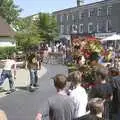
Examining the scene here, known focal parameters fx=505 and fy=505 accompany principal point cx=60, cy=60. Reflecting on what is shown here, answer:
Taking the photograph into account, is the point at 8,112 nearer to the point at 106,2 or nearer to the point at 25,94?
the point at 25,94

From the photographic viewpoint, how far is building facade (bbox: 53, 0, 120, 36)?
8081 cm

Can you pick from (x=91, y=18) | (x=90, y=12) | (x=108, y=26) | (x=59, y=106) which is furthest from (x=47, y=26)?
(x=59, y=106)

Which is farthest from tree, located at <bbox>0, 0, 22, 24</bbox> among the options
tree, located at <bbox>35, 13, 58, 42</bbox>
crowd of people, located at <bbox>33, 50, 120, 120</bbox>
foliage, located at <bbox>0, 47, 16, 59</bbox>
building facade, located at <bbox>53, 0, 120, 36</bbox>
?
crowd of people, located at <bbox>33, 50, 120, 120</bbox>

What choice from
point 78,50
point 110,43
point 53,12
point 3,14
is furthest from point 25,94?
point 53,12

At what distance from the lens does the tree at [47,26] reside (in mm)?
90162

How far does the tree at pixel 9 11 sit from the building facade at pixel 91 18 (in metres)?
11.3

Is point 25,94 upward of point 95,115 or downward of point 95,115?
downward

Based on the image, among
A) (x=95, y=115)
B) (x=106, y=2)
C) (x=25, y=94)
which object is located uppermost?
(x=106, y=2)

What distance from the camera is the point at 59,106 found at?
7.43m

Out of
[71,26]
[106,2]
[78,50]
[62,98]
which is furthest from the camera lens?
[71,26]

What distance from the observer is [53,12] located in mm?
104000

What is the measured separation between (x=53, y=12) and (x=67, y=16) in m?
8.01

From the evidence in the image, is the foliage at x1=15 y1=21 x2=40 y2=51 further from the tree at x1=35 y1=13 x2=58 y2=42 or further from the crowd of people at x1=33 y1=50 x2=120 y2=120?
the tree at x1=35 y1=13 x2=58 y2=42

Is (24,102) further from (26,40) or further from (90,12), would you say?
(90,12)
